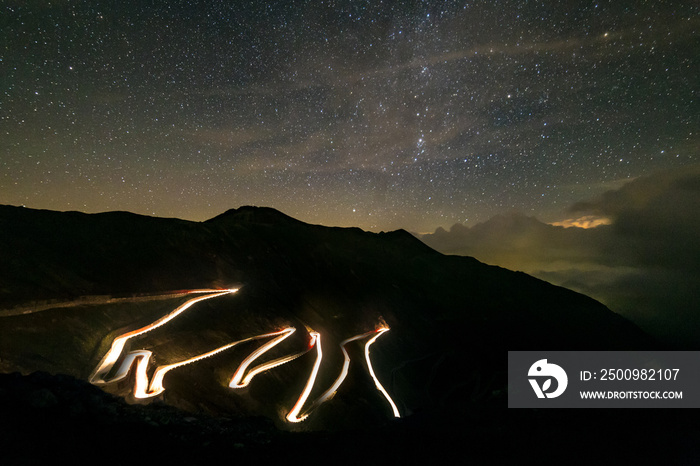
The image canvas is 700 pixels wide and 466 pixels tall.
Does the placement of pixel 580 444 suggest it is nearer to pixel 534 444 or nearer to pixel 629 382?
pixel 534 444

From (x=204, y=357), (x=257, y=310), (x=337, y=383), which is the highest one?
(x=257, y=310)

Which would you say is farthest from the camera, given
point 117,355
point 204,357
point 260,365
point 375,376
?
point 375,376

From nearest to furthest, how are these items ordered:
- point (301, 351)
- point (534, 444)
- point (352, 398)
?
1. point (534, 444)
2. point (352, 398)
3. point (301, 351)

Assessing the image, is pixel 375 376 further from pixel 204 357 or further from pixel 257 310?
→ pixel 204 357

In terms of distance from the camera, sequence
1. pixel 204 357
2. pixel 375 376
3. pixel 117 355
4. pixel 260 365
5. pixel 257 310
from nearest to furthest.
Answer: pixel 117 355 < pixel 204 357 < pixel 260 365 < pixel 257 310 < pixel 375 376

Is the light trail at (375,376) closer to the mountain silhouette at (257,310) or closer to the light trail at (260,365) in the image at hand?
the mountain silhouette at (257,310)


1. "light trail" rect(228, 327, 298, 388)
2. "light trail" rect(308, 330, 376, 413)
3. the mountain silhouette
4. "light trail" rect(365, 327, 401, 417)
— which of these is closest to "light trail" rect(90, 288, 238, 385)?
the mountain silhouette

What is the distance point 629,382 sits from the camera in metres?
11.5

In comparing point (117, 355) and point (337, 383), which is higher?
point (117, 355)

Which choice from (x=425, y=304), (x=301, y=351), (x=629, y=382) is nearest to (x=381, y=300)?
(x=425, y=304)

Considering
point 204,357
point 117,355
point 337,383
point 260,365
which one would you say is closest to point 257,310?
point 260,365

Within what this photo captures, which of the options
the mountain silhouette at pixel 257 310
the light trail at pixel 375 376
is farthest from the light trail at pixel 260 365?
the light trail at pixel 375 376

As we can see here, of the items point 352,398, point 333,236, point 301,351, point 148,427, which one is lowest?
point 352,398

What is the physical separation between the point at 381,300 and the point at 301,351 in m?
26.5
